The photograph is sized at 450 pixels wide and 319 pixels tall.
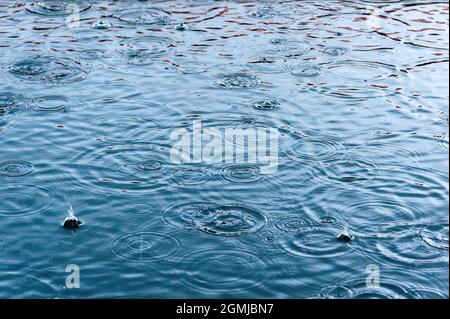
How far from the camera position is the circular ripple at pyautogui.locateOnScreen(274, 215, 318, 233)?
703 cm

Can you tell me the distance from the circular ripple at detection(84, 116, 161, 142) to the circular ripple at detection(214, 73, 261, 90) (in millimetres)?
1380

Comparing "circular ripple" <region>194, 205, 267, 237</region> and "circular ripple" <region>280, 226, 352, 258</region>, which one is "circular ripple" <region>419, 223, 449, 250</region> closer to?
"circular ripple" <region>280, 226, 352, 258</region>

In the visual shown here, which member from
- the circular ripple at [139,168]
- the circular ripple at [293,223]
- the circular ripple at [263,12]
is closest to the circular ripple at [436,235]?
the circular ripple at [293,223]

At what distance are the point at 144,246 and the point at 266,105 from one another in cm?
334

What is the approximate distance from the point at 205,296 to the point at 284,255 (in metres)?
0.89

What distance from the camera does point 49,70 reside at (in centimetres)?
1058

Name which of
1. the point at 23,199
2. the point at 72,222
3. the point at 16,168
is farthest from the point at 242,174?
the point at 16,168

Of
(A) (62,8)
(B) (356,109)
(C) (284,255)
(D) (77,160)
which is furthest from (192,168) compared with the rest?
(A) (62,8)

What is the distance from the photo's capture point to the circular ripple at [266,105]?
31.2ft

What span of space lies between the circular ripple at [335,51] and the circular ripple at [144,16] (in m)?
2.74

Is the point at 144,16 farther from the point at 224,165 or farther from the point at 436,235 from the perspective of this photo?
the point at 436,235

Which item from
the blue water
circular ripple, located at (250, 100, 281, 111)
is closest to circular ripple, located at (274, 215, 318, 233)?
the blue water

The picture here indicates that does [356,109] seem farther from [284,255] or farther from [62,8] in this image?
[62,8]

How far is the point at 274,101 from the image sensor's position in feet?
31.7
